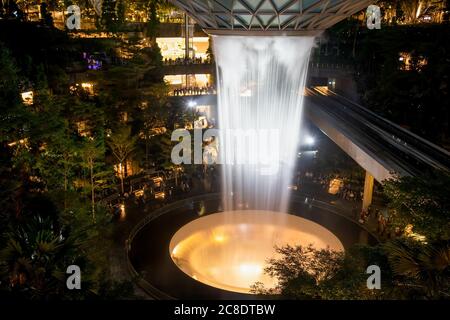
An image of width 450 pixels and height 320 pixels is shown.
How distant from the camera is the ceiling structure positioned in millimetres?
19375

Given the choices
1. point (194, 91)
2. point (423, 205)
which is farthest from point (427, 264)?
point (194, 91)

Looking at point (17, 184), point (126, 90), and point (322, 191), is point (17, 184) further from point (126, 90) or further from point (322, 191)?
point (322, 191)

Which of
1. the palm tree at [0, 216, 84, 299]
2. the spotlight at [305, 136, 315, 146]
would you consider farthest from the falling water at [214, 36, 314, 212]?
the palm tree at [0, 216, 84, 299]

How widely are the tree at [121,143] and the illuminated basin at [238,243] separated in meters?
7.73

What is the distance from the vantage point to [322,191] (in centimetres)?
3033

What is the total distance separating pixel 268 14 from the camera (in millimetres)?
20031

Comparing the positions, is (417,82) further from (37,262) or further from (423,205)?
(37,262)

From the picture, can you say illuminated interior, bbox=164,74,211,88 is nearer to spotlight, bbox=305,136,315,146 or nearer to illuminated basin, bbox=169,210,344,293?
spotlight, bbox=305,136,315,146

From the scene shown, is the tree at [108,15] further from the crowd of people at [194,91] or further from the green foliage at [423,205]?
the green foliage at [423,205]

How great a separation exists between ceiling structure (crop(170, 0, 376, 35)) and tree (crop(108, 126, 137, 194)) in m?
9.69

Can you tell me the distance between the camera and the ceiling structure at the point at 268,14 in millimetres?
19375

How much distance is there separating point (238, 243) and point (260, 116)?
17655 millimetres

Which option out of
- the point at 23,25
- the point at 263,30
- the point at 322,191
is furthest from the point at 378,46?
the point at 23,25
